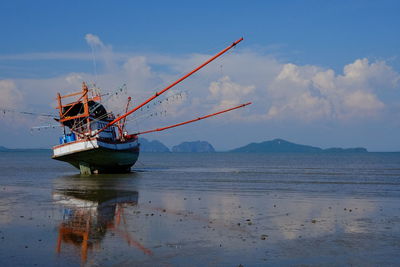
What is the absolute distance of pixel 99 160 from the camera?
177ft

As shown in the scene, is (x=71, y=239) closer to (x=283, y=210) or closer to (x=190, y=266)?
(x=190, y=266)

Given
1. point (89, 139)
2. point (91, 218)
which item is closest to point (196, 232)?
point (91, 218)

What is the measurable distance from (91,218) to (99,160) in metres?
35.6

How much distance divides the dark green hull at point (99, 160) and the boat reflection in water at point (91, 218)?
74.9 feet

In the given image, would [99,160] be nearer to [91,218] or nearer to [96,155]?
[96,155]

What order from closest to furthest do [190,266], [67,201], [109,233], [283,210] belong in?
[190,266] < [109,233] < [283,210] < [67,201]

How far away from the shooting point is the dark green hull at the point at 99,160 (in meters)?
52.0

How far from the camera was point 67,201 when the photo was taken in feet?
83.0

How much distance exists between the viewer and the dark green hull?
5197 centimetres

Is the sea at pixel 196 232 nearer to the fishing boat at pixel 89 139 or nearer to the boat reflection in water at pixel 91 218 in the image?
the boat reflection in water at pixel 91 218

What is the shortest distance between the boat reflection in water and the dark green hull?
74.9 feet

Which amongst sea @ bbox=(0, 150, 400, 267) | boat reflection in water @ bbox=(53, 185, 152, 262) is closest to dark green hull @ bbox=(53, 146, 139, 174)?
boat reflection in water @ bbox=(53, 185, 152, 262)

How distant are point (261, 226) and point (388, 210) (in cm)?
829

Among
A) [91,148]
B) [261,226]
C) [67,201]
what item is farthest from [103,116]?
[261,226]
